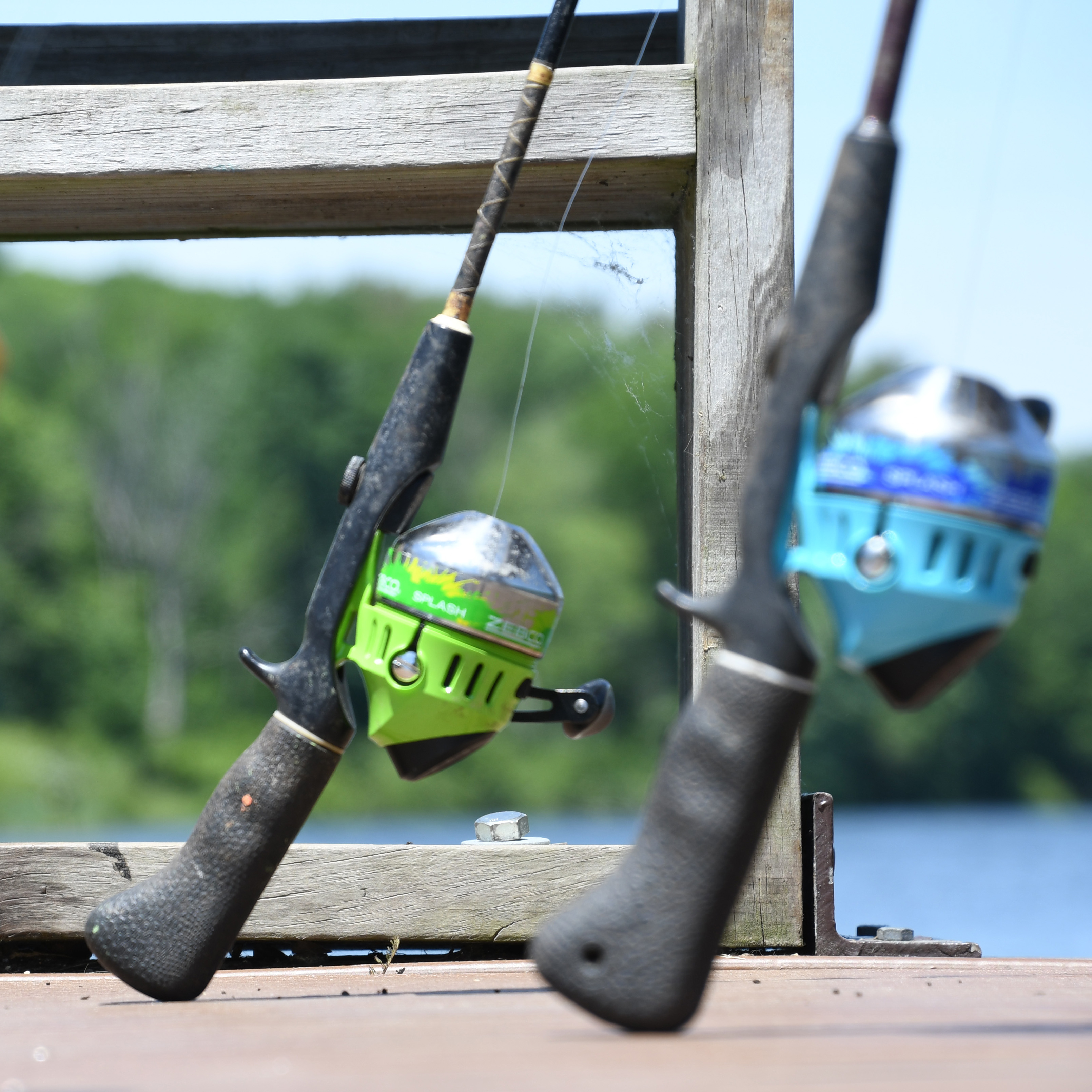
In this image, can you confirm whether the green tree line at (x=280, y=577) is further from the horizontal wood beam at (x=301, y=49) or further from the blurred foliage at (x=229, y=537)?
the horizontal wood beam at (x=301, y=49)

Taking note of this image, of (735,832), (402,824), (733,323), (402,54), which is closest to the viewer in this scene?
(735,832)

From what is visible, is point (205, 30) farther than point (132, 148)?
Yes

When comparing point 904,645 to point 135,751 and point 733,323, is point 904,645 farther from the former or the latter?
point 135,751

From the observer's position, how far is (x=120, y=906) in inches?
73.9

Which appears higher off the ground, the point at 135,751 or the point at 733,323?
the point at 733,323

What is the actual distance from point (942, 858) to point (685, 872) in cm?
1784

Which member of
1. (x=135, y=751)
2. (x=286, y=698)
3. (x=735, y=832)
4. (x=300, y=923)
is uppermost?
(x=735, y=832)

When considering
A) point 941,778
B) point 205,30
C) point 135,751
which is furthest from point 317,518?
point 205,30

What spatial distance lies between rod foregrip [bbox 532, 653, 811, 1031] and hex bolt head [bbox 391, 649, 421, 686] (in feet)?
1.29

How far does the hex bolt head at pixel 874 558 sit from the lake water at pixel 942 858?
3044 mm

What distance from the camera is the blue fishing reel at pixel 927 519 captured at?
1453 millimetres

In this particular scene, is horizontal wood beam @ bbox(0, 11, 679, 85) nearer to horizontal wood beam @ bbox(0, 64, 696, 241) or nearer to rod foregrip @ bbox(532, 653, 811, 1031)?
horizontal wood beam @ bbox(0, 64, 696, 241)

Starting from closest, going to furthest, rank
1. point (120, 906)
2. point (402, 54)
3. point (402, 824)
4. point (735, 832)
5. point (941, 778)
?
point (735, 832) < point (120, 906) < point (402, 54) < point (402, 824) < point (941, 778)

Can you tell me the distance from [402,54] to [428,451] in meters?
1.66
